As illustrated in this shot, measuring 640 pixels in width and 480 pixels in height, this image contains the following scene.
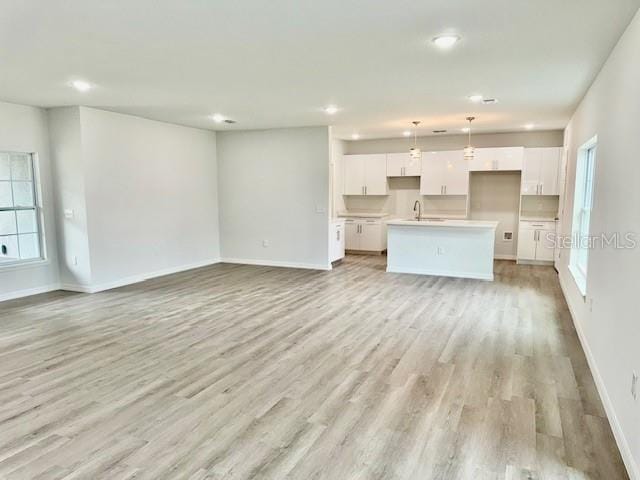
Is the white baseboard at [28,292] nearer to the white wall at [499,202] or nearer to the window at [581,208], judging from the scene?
the window at [581,208]

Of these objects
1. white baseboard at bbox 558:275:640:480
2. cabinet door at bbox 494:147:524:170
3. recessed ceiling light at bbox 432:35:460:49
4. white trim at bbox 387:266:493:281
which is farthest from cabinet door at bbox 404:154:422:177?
recessed ceiling light at bbox 432:35:460:49

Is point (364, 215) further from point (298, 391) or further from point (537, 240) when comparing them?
point (298, 391)

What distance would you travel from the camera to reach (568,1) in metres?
2.41

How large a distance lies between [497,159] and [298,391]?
6897 mm

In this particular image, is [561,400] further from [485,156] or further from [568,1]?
[485,156]

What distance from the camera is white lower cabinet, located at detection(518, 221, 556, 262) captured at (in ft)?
26.3

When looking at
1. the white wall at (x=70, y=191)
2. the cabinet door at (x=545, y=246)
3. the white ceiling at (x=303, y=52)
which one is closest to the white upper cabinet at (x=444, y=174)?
the cabinet door at (x=545, y=246)

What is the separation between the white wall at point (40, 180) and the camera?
17.9ft

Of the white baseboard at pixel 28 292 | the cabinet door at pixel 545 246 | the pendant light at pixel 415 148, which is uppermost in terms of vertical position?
the pendant light at pixel 415 148

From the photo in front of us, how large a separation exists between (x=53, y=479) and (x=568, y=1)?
3.76m

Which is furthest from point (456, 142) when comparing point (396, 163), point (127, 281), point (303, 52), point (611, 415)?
point (611, 415)

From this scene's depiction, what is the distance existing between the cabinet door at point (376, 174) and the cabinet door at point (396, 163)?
89 mm

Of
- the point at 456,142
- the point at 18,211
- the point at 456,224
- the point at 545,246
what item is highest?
the point at 456,142

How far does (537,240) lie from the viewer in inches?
318
